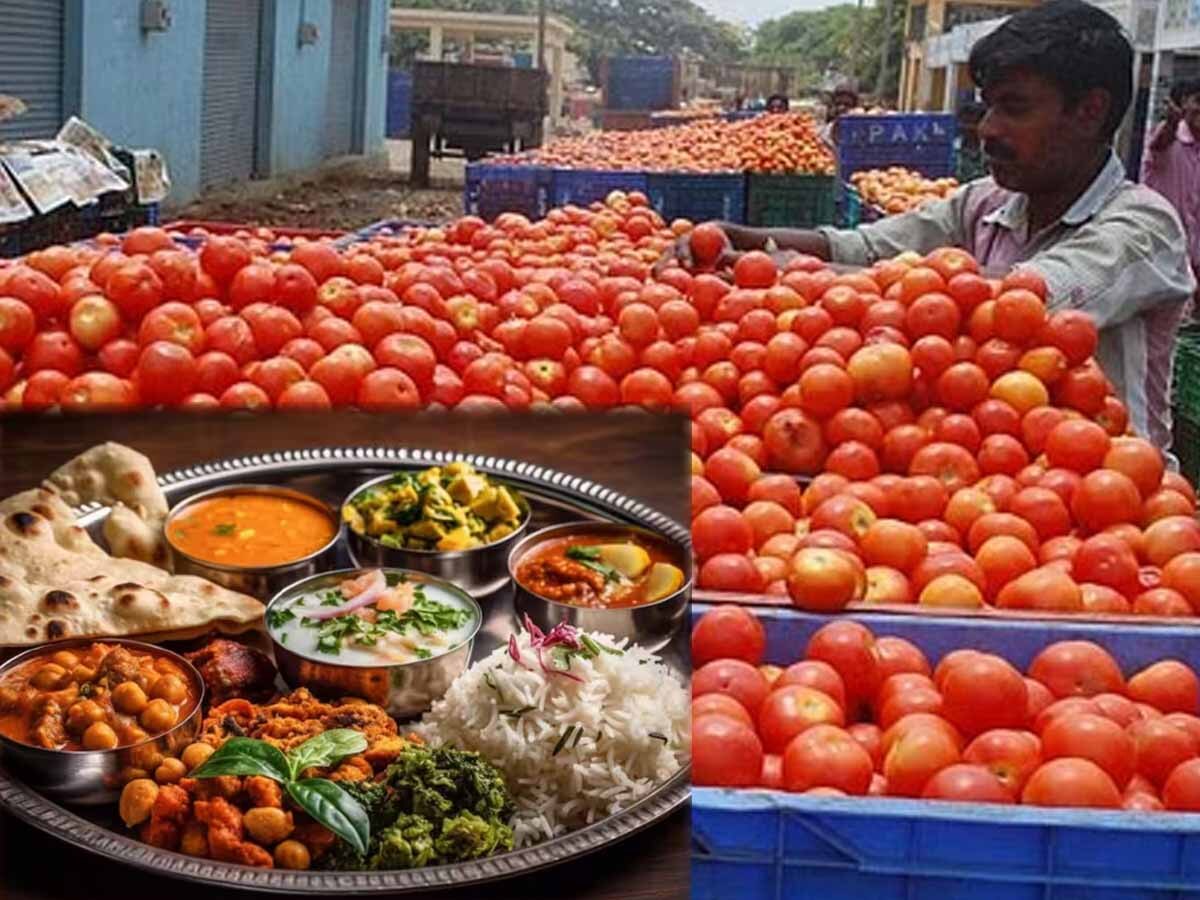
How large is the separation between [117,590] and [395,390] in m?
1.40

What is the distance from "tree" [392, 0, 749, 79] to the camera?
900 cm

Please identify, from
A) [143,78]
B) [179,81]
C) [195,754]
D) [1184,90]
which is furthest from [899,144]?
[195,754]

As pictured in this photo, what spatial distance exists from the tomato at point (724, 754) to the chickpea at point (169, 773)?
2.49 ft

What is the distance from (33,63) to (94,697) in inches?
353

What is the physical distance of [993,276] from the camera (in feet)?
11.0

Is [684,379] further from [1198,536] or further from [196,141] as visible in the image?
[196,141]

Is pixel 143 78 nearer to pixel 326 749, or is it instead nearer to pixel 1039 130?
pixel 1039 130

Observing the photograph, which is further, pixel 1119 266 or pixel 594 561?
pixel 1119 266

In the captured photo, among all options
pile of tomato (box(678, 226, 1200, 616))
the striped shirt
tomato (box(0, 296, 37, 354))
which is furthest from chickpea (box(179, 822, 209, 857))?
the striped shirt

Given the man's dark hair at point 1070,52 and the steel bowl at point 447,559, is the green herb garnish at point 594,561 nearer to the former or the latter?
the steel bowl at point 447,559

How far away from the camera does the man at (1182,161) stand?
24.4 ft

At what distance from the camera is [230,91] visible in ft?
44.1

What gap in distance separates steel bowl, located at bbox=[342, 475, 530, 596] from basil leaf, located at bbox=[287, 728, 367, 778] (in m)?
0.21

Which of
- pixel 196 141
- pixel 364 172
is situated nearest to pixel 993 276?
pixel 196 141
